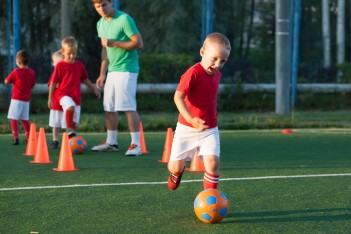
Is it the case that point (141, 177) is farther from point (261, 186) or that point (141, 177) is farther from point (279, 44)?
point (279, 44)

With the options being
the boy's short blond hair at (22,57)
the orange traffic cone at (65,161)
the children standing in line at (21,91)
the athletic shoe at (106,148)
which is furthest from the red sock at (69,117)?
the orange traffic cone at (65,161)

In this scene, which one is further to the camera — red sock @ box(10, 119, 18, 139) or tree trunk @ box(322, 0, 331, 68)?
tree trunk @ box(322, 0, 331, 68)

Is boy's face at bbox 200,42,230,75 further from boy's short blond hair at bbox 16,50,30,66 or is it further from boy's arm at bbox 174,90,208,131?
boy's short blond hair at bbox 16,50,30,66

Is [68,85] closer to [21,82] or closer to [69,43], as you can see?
[69,43]

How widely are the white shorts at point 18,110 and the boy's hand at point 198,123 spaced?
692 cm

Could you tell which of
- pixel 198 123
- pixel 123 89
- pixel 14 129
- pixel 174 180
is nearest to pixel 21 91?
pixel 14 129

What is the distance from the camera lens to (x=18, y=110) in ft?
44.8

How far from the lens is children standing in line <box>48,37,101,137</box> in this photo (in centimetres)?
1234

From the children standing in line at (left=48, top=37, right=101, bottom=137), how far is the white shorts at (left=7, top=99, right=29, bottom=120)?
1.22 m

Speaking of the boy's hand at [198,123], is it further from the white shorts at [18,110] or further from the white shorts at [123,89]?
the white shorts at [18,110]

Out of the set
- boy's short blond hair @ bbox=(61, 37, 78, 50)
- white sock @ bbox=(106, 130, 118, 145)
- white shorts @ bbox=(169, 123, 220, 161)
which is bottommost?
white sock @ bbox=(106, 130, 118, 145)

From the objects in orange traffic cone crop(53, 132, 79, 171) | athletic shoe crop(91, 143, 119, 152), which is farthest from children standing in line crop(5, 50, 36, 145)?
orange traffic cone crop(53, 132, 79, 171)

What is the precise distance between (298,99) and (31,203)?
14339mm

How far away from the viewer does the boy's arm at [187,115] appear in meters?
7.08
